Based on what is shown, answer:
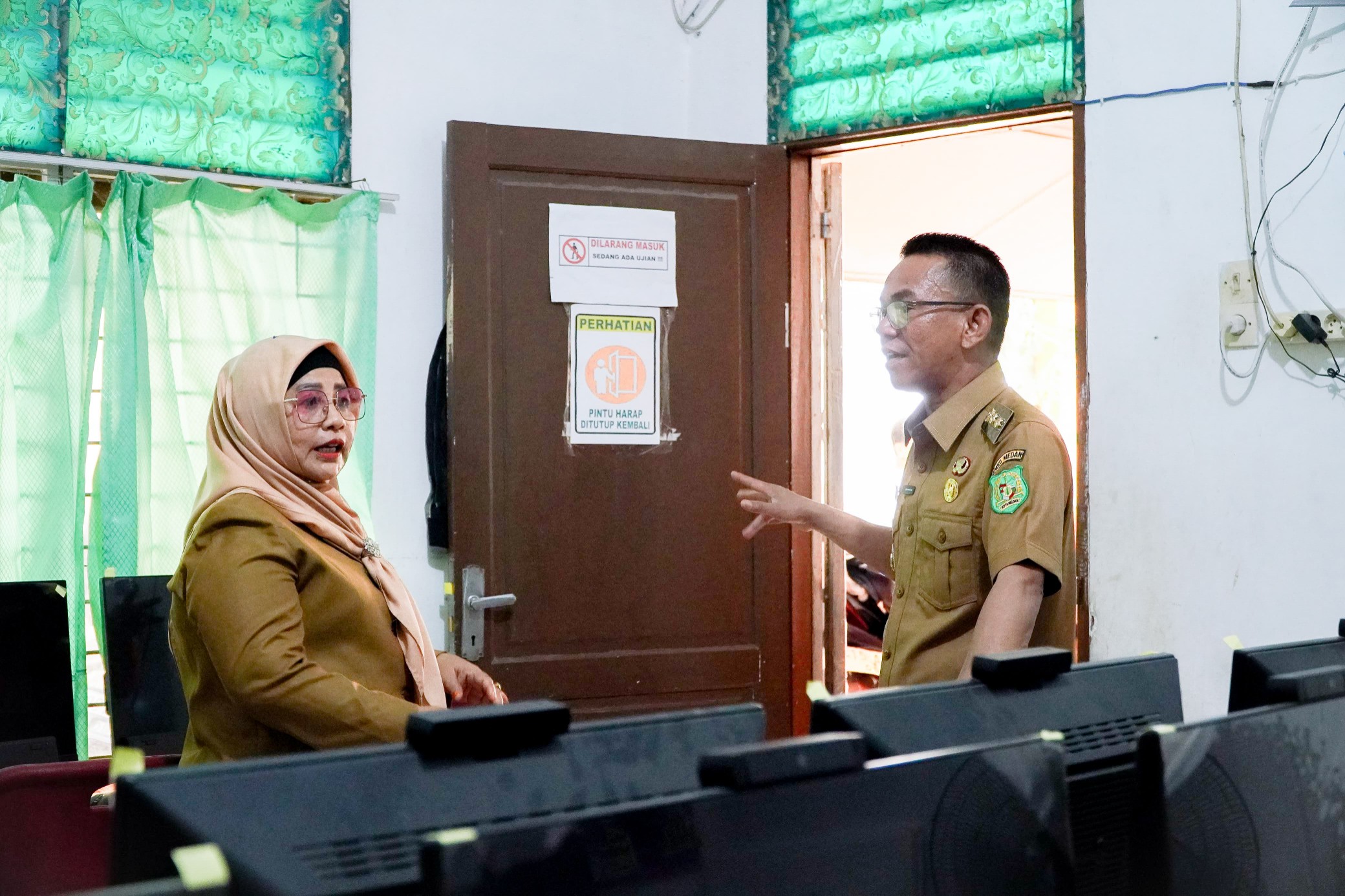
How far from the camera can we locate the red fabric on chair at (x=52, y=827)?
6.24 ft

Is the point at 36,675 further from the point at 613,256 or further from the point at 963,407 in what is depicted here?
the point at 963,407

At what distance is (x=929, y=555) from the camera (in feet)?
6.57

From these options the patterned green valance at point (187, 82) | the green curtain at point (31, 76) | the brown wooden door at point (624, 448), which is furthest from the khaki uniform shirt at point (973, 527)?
the green curtain at point (31, 76)

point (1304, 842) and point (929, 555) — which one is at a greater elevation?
point (929, 555)

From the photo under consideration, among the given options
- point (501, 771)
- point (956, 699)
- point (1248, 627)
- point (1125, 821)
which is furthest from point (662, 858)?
point (1248, 627)

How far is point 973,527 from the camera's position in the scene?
193 centimetres

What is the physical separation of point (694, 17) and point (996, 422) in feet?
6.16

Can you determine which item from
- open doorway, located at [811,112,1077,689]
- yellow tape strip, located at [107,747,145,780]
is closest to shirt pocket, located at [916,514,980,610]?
yellow tape strip, located at [107,747,145,780]

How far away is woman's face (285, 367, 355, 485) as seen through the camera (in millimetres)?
1839

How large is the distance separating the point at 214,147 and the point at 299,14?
1.32 ft

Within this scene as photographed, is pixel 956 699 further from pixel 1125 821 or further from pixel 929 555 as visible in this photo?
pixel 929 555

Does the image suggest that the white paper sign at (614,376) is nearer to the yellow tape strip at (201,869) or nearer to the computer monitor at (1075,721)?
the computer monitor at (1075,721)

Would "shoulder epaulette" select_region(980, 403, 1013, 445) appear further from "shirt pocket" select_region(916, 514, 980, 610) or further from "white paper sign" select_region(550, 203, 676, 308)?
"white paper sign" select_region(550, 203, 676, 308)

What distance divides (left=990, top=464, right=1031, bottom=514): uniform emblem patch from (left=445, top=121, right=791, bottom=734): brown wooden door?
127 cm
